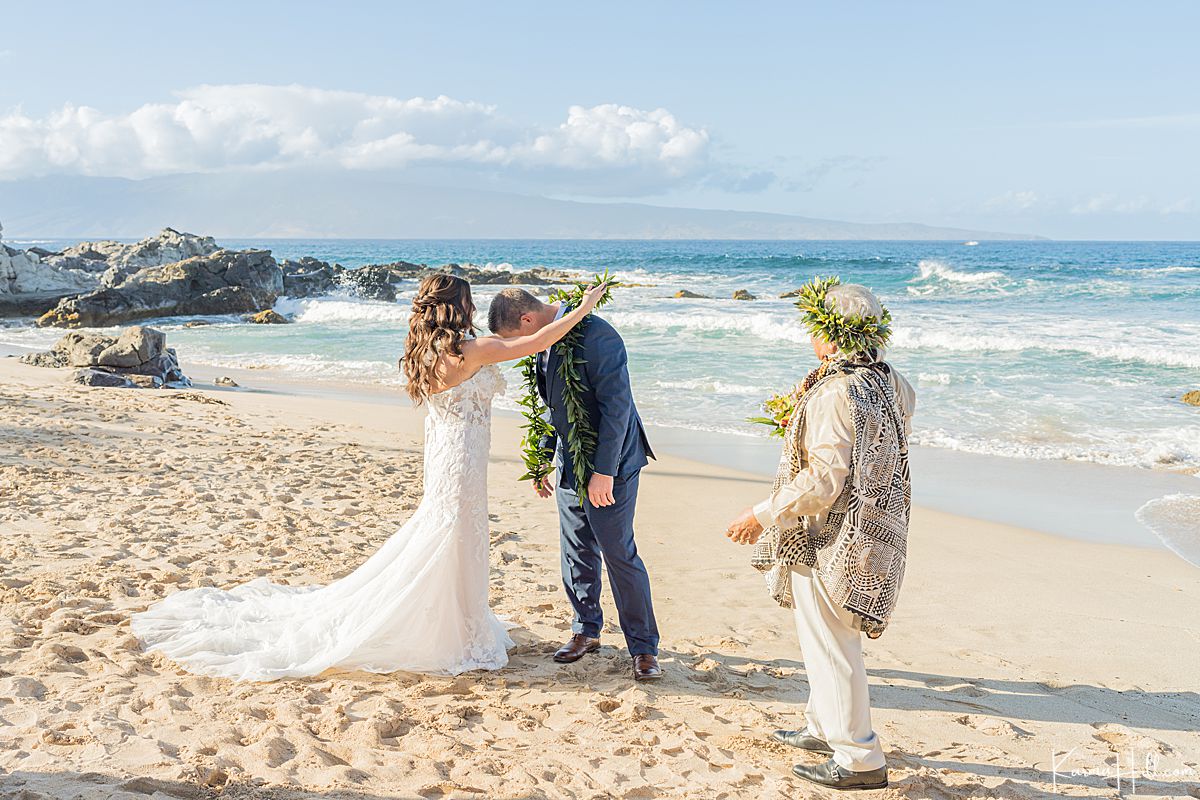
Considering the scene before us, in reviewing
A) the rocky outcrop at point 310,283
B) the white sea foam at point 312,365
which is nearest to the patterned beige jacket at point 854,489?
the white sea foam at point 312,365

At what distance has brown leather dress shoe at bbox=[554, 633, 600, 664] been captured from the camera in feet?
15.3

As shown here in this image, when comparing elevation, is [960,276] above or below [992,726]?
above

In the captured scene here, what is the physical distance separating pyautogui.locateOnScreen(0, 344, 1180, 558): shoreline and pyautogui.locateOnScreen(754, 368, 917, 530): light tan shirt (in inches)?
206

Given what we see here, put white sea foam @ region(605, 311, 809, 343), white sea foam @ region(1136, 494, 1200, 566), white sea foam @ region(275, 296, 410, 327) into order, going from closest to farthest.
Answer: white sea foam @ region(1136, 494, 1200, 566)
white sea foam @ region(605, 311, 809, 343)
white sea foam @ region(275, 296, 410, 327)

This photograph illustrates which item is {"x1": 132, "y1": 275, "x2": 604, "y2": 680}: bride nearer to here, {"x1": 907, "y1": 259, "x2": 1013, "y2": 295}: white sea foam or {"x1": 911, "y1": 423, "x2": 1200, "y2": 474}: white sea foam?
{"x1": 911, "y1": 423, "x2": 1200, "y2": 474}: white sea foam

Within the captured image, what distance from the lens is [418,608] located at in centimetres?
448

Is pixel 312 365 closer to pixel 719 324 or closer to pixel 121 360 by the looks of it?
pixel 121 360

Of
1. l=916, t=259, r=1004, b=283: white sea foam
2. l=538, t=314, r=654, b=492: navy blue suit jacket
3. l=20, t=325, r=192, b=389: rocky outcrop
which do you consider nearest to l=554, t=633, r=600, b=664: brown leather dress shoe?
l=538, t=314, r=654, b=492: navy blue suit jacket

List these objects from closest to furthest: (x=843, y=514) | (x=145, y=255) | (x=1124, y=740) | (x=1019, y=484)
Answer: (x=843, y=514), (x=1124, y=740), (x=1019, y=484), (x=145, y=255)

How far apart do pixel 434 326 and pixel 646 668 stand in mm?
1897

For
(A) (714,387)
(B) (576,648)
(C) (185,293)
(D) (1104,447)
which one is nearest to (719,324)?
(A) (714,387)
